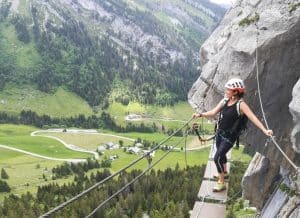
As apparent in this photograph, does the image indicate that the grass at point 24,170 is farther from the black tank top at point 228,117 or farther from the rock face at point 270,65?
the black tank top at point 228,117

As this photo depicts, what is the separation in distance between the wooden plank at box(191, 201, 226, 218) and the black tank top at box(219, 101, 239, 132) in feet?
12.8

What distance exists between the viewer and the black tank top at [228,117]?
16.4 m

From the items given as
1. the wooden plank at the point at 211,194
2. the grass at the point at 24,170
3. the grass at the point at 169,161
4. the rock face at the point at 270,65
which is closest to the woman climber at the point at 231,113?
the wooden plank at the point at 211,194

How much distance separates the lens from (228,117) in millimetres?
16500

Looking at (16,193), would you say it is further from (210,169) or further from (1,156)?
(210,169)

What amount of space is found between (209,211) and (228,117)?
178 inches

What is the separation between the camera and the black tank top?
16.4m

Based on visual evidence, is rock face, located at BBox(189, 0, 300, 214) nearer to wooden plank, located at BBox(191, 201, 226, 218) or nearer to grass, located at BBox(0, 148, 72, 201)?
wooden plank, located at BBox(191, 201, 226, 218)

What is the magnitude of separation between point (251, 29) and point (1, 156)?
185 metres

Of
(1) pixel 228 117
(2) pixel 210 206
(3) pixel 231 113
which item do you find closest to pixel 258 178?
(2) pixel 210 206

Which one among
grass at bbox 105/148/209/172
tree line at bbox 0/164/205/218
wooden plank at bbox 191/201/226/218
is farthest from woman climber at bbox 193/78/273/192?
grass at bbox 105/148/209/172

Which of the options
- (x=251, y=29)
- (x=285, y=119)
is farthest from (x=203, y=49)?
(x=285, y=119)

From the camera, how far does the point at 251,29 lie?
21922 millimetres

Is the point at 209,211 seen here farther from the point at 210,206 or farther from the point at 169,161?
the point at 169,161
